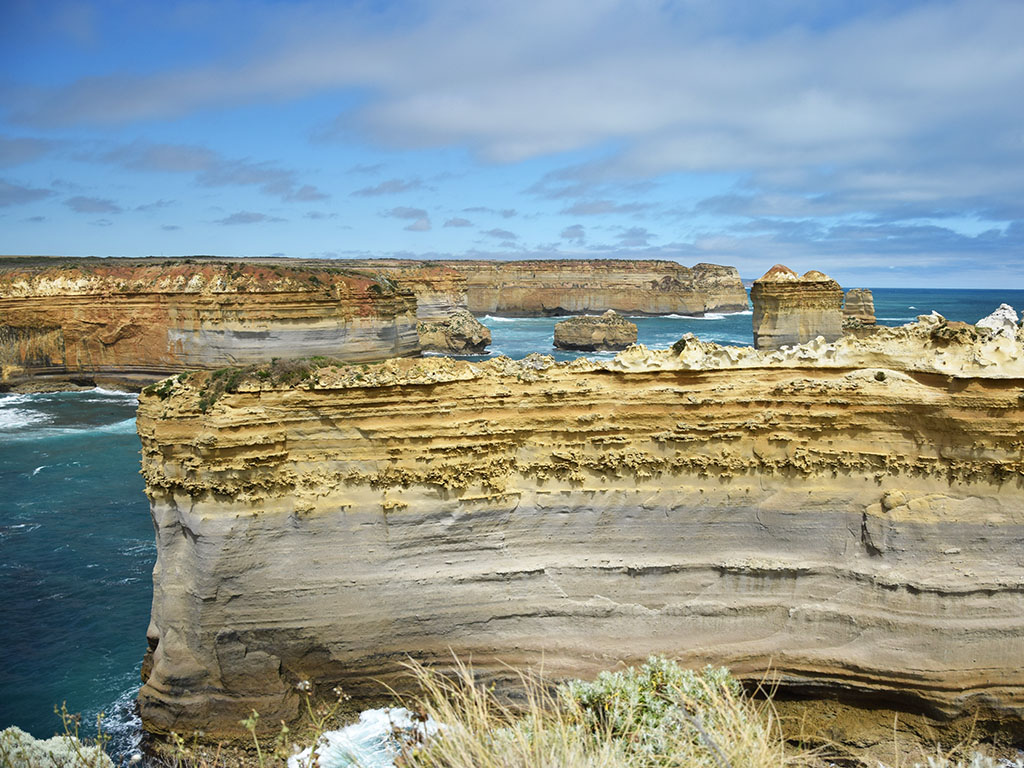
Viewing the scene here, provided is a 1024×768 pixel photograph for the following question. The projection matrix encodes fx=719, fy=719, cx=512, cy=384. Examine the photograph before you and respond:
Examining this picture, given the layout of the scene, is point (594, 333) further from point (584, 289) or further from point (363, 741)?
point (363, 741)

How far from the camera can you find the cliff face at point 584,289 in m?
90.3

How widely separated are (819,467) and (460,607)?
5215 mm

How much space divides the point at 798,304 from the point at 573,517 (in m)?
26.4

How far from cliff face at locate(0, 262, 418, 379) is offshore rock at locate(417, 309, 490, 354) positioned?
9.38 metres

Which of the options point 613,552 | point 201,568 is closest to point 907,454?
point 613,552

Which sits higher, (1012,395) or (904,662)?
(1012,395)

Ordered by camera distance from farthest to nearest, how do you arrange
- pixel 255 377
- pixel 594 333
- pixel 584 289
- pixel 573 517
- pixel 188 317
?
pixel 584 289
pixel 594 333
pixel 188 317
pixel 573 517
pixel 255 377

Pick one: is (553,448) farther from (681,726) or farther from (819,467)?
(681,726)

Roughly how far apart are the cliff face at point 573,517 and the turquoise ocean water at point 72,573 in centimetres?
284

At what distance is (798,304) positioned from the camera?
107ft

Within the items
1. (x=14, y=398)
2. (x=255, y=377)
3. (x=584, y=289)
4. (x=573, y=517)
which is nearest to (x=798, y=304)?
(x=573, y=517)

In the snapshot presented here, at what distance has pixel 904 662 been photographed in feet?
30.4

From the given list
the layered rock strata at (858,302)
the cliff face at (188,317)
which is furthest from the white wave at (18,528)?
the layered rock strata at (858,302)

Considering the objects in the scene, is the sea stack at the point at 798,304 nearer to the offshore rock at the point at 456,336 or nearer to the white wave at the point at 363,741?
the offshore rock at the point at 456,336
